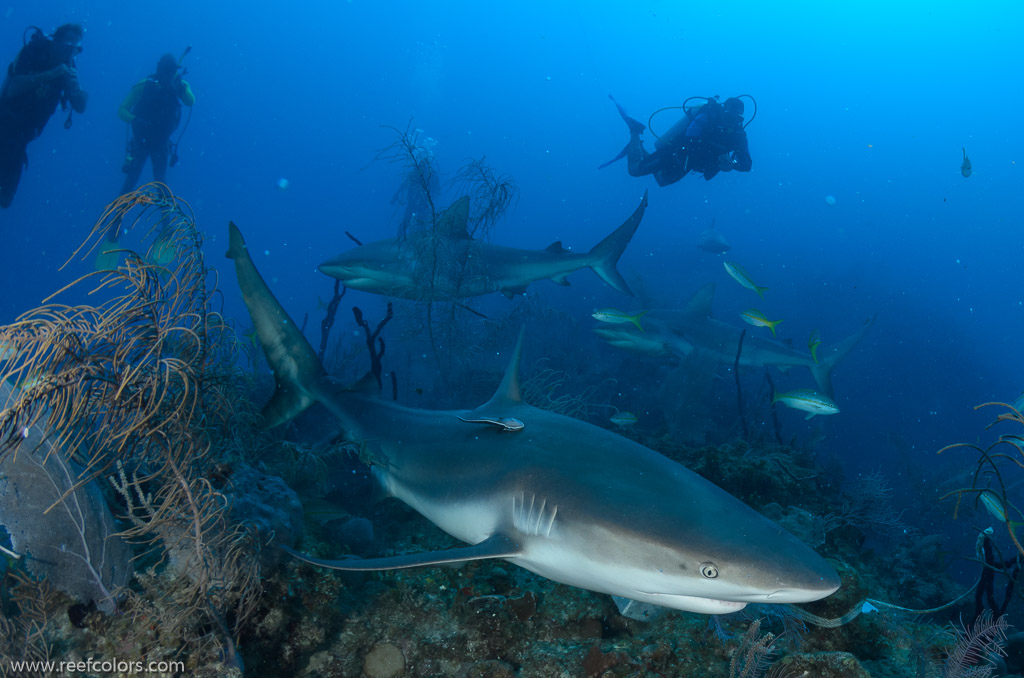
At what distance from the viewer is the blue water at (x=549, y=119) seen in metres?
95.2

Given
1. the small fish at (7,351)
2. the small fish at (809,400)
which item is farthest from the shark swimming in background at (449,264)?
the small fish at (7,351)

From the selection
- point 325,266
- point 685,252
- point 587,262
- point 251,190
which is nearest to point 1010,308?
point 685,252

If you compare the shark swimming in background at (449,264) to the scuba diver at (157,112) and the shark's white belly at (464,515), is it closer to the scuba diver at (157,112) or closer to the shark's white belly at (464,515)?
the shark's white belly at (464,515)

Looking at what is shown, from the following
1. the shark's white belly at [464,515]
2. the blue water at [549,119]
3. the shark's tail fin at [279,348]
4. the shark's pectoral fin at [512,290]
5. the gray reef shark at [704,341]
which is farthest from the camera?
the blue water at [549,119]

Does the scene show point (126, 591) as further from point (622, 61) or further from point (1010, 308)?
point (622, 61)

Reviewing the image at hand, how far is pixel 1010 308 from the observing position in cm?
5456

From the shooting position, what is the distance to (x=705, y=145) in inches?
532

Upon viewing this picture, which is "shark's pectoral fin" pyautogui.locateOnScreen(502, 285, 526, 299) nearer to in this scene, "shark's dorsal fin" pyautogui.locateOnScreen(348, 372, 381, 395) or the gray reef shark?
the gray reef shark

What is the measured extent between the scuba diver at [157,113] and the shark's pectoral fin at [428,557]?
20.4m

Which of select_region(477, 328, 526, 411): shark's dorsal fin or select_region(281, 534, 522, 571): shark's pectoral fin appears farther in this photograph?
select_region(477, 328, 526, 411): shark's dorsal fin

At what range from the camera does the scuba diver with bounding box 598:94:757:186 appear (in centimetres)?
1351

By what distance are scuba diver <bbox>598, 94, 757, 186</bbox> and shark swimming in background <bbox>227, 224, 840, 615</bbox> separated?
11.7m

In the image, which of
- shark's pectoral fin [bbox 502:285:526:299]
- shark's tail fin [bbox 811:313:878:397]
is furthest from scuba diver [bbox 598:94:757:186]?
shark's pectoral fin [bbox 502:285:526:299]

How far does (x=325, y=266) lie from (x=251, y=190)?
187141mm
